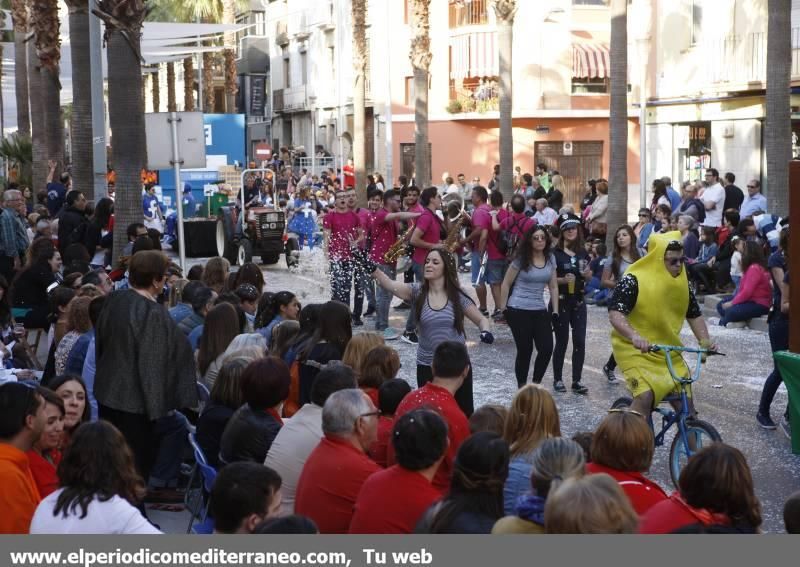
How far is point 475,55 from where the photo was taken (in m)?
46.2

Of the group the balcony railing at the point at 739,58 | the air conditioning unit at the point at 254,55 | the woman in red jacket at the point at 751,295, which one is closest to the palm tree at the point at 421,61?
the balcony railing at the point at 739,58

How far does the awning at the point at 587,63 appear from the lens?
45.2 metres

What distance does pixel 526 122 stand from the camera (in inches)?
1807

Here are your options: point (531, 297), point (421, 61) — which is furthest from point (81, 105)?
point (421, 61)

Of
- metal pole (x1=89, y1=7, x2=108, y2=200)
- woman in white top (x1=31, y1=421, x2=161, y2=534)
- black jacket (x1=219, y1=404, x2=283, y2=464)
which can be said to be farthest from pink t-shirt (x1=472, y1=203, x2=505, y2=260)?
woman in white top (x1=31, y1=421, x2=161, y2=534)

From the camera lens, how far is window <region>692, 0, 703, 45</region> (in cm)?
3144

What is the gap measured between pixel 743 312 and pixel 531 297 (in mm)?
5261

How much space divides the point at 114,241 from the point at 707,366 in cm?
807

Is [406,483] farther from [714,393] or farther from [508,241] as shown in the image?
[508,241]

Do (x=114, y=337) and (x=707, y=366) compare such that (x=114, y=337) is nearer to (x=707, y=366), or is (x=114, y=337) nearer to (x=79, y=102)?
(x=707, y=366)

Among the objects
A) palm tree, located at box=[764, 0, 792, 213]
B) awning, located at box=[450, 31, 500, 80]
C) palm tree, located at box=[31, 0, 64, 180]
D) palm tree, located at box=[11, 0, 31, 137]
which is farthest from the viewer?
awning, located at box=[450, 31, 500, 80]

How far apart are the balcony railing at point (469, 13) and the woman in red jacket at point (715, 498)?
4259 cm

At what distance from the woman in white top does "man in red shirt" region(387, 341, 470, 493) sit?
4.74 ft

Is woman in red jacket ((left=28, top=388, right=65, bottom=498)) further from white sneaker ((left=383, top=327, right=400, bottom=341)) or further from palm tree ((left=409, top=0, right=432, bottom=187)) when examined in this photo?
palm tree ((left=409, top=0, right=432, bottom=187))
